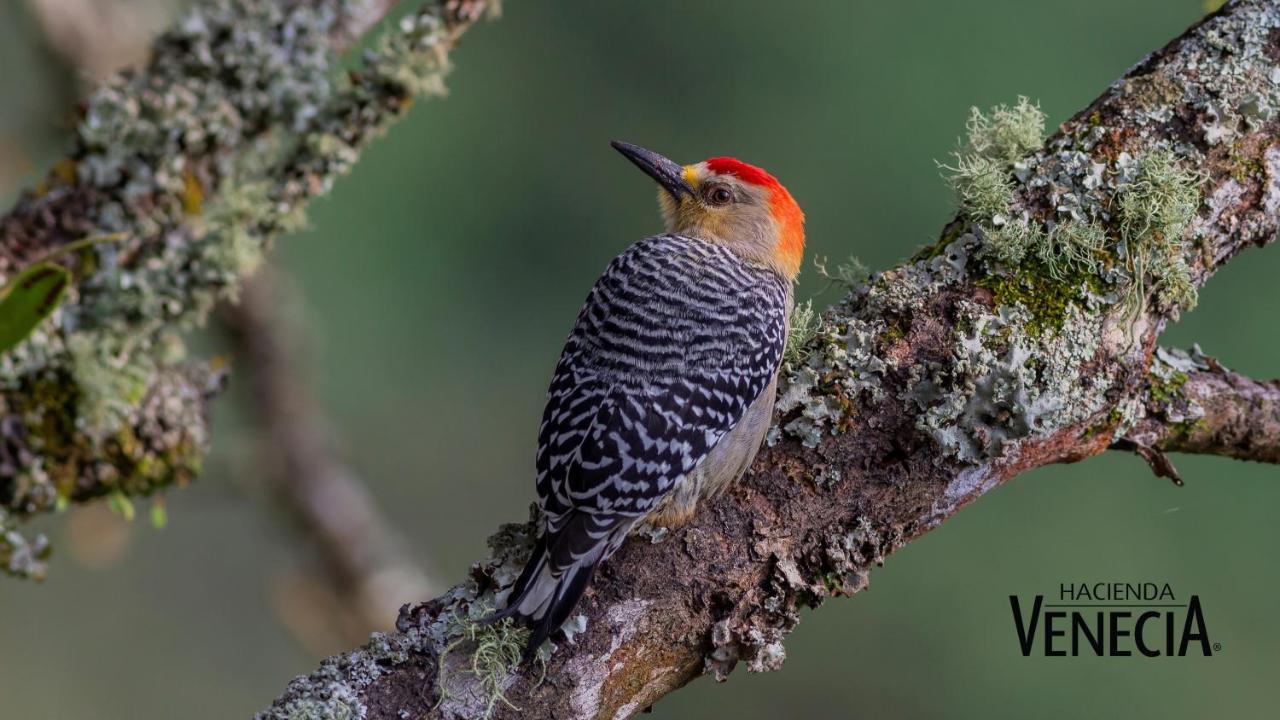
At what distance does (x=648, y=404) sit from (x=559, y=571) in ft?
1.93

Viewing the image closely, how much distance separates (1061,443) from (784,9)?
19.9 ft

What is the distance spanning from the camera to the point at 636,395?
2670 millimetres

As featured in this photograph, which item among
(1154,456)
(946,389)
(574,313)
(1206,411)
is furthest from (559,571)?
(574,313)

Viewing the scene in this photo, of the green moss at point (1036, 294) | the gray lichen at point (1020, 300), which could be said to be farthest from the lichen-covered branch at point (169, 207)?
the green moss at point (1036, 294)

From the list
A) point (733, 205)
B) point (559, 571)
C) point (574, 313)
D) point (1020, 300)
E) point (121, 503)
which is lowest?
point (559, 571)

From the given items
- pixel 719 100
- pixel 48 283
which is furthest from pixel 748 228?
pixel 719 100

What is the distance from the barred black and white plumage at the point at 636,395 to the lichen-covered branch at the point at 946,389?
0.08 metres

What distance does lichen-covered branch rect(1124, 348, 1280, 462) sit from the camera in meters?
2.65

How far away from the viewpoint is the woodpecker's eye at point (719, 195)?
3.47m

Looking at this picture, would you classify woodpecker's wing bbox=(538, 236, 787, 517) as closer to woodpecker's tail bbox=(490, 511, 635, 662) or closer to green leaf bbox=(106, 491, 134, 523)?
woodpecker's tail bbox=(490, 511, 635, 662)

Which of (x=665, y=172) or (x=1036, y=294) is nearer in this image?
(x=1036, y=294)

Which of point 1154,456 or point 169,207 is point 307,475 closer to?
point 169,207

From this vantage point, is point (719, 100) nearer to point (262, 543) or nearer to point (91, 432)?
point (262, 543)

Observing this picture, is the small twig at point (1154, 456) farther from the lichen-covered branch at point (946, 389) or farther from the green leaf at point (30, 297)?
the green leaf at point (30, 297)
